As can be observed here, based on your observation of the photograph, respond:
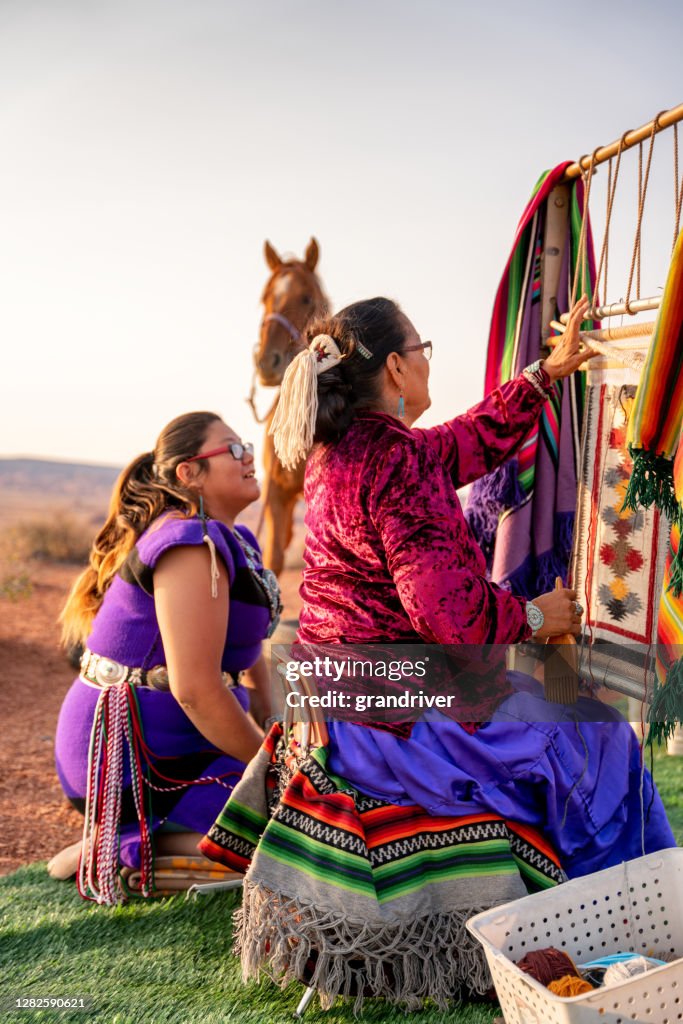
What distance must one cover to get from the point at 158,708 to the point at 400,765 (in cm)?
111

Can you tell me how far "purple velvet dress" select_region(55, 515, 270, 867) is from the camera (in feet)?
9.83

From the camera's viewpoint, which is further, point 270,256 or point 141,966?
point 270,256

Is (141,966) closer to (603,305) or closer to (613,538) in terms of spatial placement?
(613,538)

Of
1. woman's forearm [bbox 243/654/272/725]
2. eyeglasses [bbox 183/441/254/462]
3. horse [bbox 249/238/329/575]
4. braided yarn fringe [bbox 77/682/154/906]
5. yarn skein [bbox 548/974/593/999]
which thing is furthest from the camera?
horse [bbox 249/238/329/575]

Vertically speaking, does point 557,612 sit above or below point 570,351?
below

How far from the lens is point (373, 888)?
2.15m

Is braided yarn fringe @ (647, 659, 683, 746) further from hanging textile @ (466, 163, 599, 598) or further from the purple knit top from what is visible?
the purple knit top

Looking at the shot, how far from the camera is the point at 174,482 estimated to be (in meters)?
3.19

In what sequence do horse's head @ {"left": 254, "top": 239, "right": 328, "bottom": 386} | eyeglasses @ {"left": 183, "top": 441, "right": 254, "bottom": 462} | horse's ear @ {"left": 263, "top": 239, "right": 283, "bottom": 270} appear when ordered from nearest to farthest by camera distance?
eyeglasses @ {"left": 183, "top": 441, "right": 254, "bottom": 462}
horse's head @ {"left": 254, "top": 239, "right": 328, "bottom": 386}
horse's ear @ {"left": 263, "top": 239, "right": 283, "bottom": 270}

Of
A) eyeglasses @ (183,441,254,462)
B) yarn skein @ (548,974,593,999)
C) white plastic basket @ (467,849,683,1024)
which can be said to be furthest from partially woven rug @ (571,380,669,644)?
eyeglasses @ (183,441,254,462)

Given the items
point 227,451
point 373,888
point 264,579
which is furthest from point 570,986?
point 227,451

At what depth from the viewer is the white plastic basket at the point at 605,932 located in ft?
5.60

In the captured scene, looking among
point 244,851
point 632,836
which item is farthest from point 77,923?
point 632,836

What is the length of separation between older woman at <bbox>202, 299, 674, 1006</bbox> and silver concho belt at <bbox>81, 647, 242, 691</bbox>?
71 centimetres
